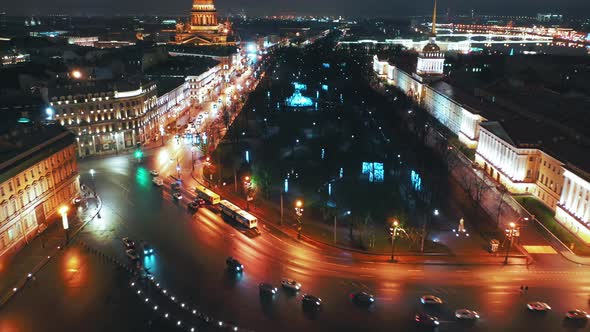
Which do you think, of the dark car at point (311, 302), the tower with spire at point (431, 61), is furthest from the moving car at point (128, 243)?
the tower with spire at point (431, 61)

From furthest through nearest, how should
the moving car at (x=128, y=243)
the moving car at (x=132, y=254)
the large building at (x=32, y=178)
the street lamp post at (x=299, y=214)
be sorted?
the street lamp post at (x=299, y=214) < the moving car at (x=128, y=243) < the large building at (x=32, y=178) < the moving car at (x=132, y=254)

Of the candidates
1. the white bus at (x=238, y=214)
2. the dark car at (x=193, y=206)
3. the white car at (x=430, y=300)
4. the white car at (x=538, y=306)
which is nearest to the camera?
the white car at (x=538, y=306)

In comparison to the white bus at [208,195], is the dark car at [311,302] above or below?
below

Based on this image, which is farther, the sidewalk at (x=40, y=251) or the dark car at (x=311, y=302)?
the sidewalk at (x=40, y=251)

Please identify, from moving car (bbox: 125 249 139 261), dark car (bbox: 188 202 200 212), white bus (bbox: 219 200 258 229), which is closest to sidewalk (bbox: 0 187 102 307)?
moving car (bbox: 125 249 139 261)

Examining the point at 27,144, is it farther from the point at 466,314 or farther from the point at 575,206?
the point at 575,206

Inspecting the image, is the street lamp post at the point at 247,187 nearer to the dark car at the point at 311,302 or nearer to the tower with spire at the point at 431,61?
the dark car at the point at 311,302

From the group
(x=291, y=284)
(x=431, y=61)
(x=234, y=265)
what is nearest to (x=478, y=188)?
(x=291, y=284)
